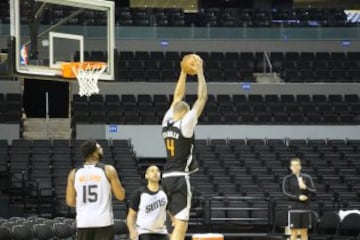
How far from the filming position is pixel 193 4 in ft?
133

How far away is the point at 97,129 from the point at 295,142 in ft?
20.1

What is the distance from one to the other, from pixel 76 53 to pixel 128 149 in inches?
359

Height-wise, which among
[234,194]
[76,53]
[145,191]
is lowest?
[234,194]

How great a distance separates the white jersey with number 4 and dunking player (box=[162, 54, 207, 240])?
0.79 meters

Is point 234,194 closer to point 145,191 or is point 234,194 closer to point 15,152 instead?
point 15,152

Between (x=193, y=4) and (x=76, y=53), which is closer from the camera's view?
(x=76, y=53)

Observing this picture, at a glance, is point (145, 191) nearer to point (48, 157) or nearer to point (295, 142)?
point (48, 157)

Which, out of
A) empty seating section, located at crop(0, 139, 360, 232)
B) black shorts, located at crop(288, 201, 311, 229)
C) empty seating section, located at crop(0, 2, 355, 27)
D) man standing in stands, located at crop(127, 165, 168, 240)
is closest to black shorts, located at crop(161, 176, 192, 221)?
man standing in stands, located at crop(127, 165, 168, 240)

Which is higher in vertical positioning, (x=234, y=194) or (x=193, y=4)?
(x=193, y=4)

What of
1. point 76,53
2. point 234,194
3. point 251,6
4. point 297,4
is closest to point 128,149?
point 234,194

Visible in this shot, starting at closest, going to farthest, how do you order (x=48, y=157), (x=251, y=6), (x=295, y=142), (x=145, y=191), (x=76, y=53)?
(x=145, y=191) → (x=76, y=53) → (x=48, y=157) → (x=295, y=142) → (x=251, y=6)

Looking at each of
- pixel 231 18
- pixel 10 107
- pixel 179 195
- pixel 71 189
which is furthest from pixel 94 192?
pixel 231 18

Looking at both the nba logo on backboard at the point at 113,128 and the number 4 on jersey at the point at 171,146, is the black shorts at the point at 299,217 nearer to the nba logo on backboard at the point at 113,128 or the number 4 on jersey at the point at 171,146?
the number 4 on jersey at the point at 171,146

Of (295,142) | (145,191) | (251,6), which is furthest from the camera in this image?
(251,6)
